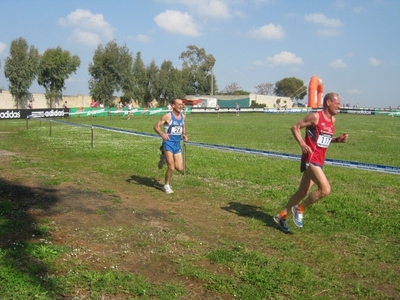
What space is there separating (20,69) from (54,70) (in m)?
4.85

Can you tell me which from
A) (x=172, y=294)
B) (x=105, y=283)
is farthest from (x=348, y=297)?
(x=105, y=283)

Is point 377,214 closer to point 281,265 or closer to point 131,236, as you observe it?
point 281,265

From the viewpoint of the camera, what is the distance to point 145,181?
994cm

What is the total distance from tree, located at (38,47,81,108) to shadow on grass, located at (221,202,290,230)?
172 ft

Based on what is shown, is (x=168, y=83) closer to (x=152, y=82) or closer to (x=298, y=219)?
(x=152, y=82)

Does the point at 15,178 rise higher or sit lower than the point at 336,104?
lower

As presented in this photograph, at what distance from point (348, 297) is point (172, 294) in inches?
70.8

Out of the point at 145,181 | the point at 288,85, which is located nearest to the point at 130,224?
the point at 145,181

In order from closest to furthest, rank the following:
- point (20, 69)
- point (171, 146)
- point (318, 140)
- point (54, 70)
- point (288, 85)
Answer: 1. point (318, 140)
2. point (171, 146)
3. point (20, 69)
4. point (54, 70)
5. point (288, 85)

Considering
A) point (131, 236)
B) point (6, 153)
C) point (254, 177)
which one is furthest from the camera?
point (6, 153)

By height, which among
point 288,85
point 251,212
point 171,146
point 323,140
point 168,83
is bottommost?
point 251,212

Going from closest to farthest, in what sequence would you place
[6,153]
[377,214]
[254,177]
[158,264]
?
[158,264] → [377,214] → [254,177] → [6,153]

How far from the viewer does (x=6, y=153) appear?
46.5 feet

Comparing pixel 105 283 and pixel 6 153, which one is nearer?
pixel 105 283
